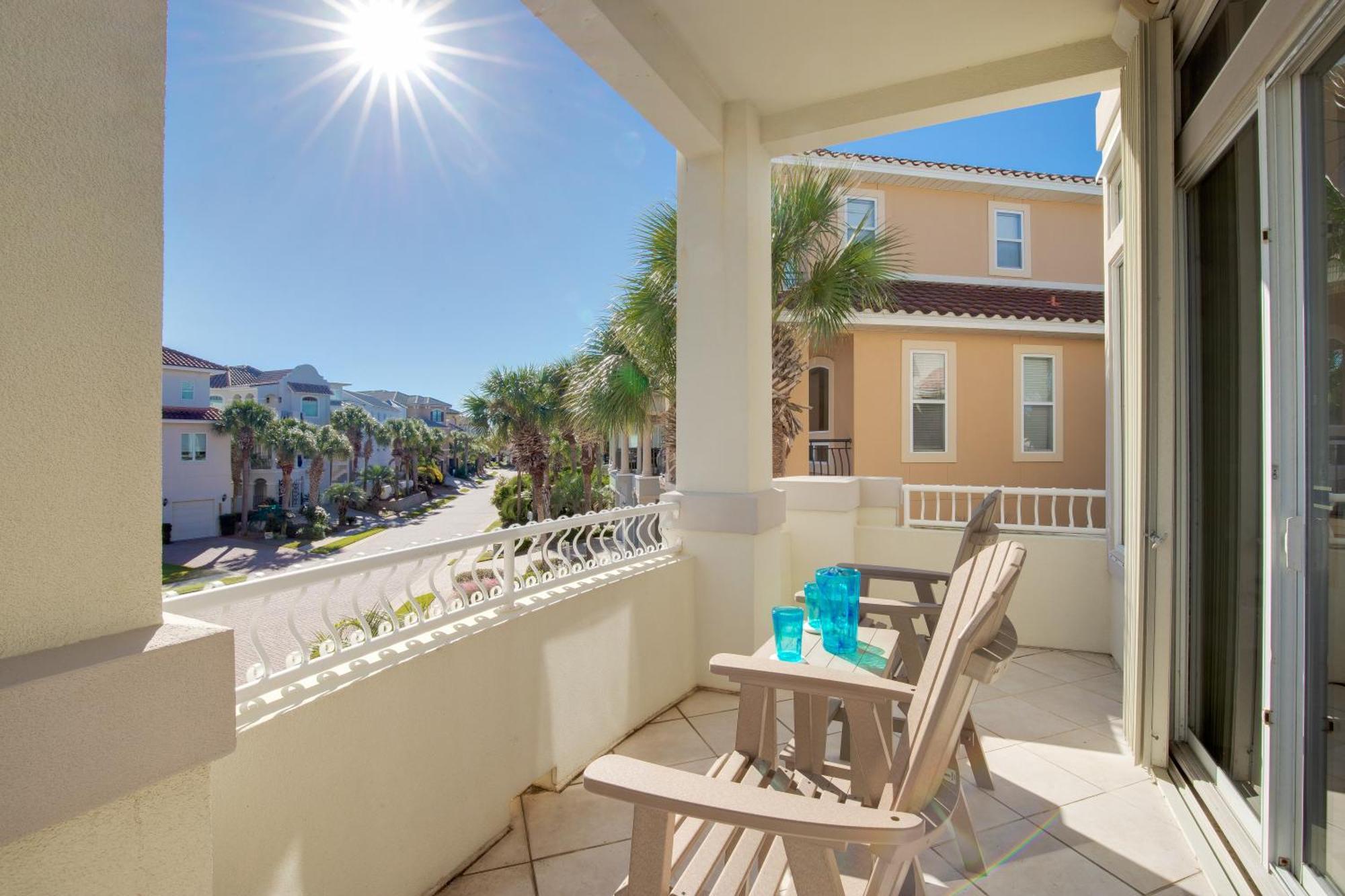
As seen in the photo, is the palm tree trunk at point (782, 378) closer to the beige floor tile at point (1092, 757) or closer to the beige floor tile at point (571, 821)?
the beige floor tile at point (1092, 757)

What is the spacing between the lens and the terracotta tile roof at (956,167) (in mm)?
8969

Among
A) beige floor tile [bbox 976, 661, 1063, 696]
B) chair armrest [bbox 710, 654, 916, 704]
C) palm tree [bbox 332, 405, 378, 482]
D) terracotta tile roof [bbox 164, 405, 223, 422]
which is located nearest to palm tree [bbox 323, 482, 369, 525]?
palm tree [bbox 332, 405, 378, 482]

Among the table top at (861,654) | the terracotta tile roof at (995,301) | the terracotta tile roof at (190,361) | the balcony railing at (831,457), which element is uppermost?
the terracotta tile roof at (995,301)

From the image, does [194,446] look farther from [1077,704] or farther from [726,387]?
[1077,704]

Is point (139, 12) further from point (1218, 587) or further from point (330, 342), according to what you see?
point (330, 342)

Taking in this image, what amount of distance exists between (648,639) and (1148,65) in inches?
134

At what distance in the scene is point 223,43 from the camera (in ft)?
20.5

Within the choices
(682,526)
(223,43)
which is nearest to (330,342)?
(223,43)

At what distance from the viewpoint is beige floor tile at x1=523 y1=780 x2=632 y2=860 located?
2.27 meters

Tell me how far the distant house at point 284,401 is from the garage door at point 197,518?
720 mm

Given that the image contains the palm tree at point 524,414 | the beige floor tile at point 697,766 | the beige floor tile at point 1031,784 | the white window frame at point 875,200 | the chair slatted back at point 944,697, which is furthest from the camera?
the palm tree at point 524,414

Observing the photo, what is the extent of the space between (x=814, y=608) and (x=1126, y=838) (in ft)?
4.48

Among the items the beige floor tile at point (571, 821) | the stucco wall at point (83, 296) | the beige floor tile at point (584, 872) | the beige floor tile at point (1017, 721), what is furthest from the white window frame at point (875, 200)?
the stucco wall at point (83, 296)

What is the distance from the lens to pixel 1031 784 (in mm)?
2645
